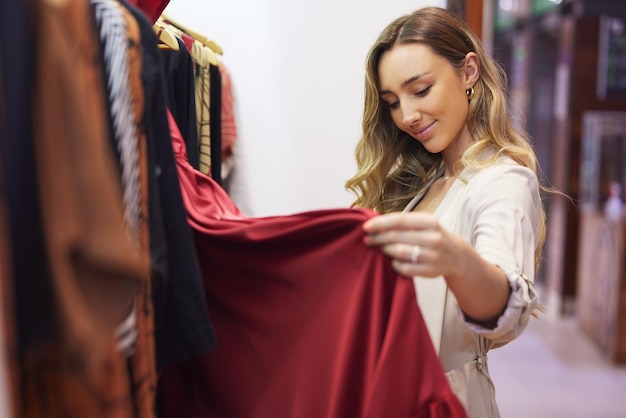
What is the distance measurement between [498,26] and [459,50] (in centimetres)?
830

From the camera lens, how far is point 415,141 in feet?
6.37

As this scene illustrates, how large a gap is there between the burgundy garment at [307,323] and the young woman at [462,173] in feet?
0.30

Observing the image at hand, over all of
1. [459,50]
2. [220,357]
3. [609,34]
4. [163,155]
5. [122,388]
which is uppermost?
[609,34]

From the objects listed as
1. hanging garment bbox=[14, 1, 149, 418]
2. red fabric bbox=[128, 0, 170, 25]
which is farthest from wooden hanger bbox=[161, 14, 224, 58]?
hanging garment bbox=[14, 1, 149, 418]

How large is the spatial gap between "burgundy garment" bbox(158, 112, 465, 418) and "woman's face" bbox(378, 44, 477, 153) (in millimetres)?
519

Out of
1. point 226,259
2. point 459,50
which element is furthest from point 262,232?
point 459,50

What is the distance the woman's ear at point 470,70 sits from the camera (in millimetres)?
1658

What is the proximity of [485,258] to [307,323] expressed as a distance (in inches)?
13.4

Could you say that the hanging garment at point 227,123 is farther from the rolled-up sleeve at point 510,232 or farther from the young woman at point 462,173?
the rolled-up sleeve at point 510,232

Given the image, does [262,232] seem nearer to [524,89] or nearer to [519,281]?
[519,281]

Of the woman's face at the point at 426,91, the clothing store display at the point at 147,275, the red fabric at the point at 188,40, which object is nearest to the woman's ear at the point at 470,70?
the woman's face at the point at 426,91

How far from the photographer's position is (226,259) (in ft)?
4.08

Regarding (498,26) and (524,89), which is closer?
(524,89)

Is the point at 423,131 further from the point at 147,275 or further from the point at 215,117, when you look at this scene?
the point at 147,275
